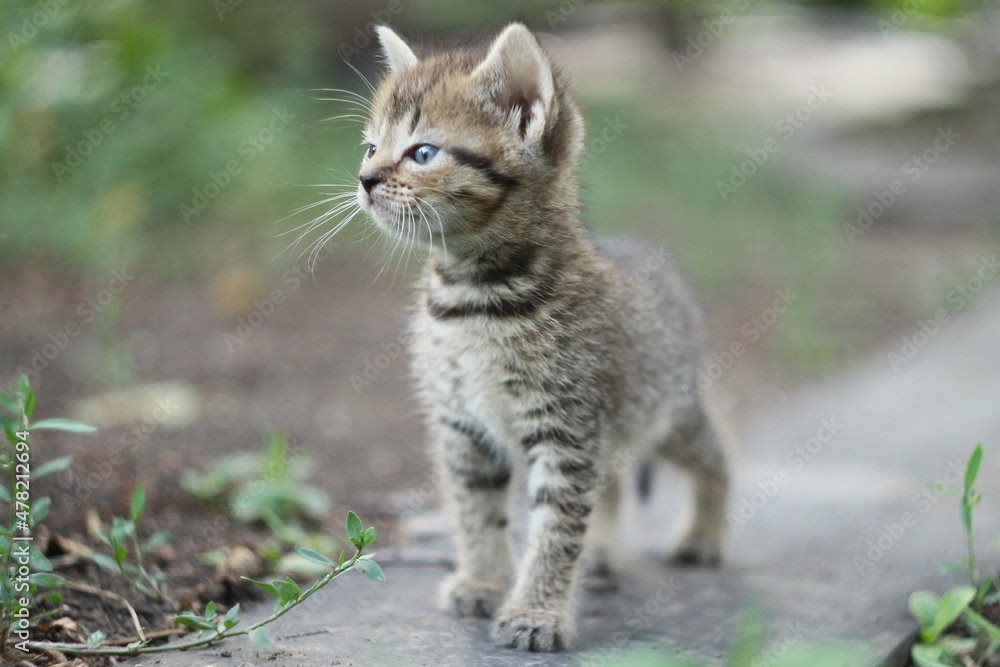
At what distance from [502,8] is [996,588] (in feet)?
41.5

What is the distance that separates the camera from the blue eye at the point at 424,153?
3.36 metres

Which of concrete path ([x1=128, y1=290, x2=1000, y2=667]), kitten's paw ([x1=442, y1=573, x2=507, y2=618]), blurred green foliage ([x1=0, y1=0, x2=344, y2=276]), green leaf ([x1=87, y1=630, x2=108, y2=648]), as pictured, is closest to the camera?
green leaf ([x1=87, y1=630, x2=108, y2=648])

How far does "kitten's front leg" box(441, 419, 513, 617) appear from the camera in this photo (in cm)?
375

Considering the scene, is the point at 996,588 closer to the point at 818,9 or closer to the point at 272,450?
the point at 272,450

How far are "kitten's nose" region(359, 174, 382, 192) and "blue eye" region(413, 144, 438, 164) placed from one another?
151mm

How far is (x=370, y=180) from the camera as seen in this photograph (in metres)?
3.35

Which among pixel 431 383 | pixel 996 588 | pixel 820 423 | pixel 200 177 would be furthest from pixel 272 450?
pixel 200 177

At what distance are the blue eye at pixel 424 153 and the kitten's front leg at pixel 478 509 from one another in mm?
1000

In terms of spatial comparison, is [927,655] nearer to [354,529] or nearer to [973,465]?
[973,465]

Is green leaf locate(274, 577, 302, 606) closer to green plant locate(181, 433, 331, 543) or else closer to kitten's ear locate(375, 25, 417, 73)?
green plant locate(181, 433, 331, 543)

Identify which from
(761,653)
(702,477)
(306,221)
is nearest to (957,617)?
(761,653)

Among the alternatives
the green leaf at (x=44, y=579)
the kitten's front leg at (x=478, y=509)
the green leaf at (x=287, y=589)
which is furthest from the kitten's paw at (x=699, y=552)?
the green leaf at (x=44, y=579)

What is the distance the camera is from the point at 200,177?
8656mm

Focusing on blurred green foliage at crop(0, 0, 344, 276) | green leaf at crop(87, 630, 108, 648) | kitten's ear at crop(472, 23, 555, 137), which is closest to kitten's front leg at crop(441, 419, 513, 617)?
kitten's ear at crop(472, 23, 555, 137)
